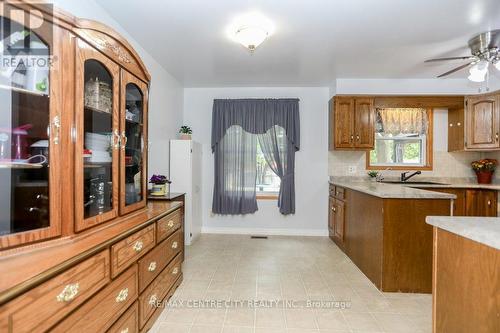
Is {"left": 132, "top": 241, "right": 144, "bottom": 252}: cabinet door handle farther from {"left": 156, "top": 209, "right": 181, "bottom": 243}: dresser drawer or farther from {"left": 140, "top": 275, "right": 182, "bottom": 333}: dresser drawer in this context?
{"left": 140, "top": 275, "right": 182, "bottom": 333}: dresser drawer

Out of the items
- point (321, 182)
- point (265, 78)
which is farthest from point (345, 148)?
point (265, 78)

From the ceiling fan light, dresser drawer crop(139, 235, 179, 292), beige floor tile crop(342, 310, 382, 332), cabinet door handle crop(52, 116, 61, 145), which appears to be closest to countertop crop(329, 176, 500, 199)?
beige floor tile crop(342, 310, 382, 332)

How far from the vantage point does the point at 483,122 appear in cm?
363

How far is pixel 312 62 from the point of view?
10.6ft

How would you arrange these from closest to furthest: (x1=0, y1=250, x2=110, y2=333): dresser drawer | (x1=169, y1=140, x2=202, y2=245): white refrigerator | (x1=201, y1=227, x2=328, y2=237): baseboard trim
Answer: (x1=0, y1=250, x2=110, y2=333): dresser drawer → (x1=169, y1=140, x2=202, y2=245): white refrigerator → (x1=201, y1=227, x2=328, y2=237): baseboard trim

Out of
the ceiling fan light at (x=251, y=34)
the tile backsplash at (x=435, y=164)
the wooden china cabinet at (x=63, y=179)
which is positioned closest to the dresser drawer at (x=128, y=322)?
the wooden china cabinet at (x=63, y=179)

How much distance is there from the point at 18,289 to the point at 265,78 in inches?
143

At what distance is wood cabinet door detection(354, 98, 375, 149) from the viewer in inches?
150

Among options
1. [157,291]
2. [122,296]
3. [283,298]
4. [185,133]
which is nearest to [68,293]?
[122,296]

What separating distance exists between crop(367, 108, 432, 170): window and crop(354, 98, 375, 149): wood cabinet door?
0.45 meters

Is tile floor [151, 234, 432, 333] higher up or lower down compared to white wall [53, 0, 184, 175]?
lower down

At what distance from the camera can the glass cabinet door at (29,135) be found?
1.08 meters

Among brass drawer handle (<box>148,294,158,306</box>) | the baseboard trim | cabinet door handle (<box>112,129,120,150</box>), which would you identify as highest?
cabinet door handle (<box>112,129,120,150</box>)

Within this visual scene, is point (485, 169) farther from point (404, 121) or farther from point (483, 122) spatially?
point (404, 121)
